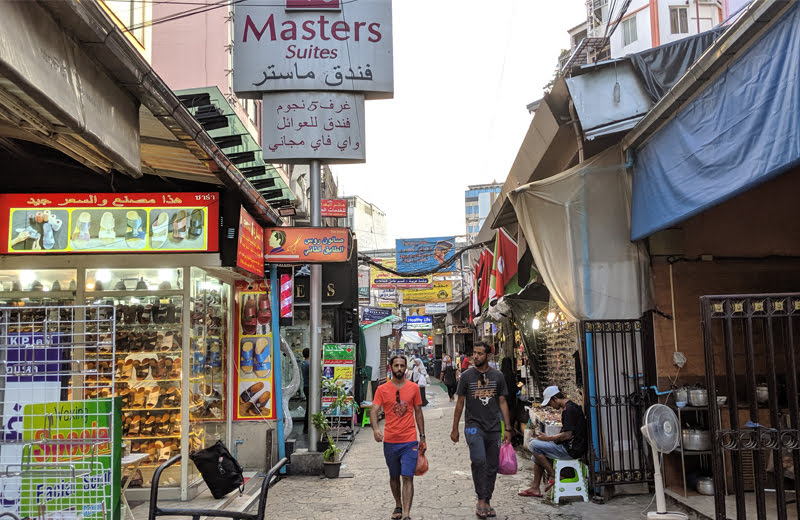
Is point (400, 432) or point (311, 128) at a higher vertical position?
point (311, 128)

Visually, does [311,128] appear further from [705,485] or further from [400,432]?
[705,485]

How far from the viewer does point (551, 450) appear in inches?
320

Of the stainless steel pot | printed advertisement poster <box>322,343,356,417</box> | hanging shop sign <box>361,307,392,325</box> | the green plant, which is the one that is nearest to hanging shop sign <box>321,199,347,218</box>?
hanging shop sign <box>361,307,392,325</box>

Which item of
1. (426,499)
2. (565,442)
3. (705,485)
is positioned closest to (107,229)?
(426,499)

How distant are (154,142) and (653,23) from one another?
4883 centimetres

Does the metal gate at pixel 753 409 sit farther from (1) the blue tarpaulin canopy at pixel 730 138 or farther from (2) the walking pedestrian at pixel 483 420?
(2) the walking pedestrian at pixel 483 420

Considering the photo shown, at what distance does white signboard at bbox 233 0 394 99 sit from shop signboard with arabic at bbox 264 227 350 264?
268 cm

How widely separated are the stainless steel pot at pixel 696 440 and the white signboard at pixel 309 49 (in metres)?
7.07

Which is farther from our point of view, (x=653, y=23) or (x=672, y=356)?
(x=653, y=23)

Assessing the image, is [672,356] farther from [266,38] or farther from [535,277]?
[266,38]

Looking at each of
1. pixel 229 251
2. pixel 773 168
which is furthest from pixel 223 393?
pixel 773 168

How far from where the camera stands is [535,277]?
10.7m

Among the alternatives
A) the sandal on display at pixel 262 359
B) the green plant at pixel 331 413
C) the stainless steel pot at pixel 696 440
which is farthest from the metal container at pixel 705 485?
the sandal on display at pixel 262 359

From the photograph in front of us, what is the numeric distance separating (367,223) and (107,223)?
53.0 metres
